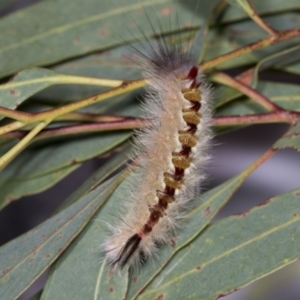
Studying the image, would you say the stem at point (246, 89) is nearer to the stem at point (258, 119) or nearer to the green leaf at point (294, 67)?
the stem at point (258, 119)

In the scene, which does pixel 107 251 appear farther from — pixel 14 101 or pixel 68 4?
pixel 68 4

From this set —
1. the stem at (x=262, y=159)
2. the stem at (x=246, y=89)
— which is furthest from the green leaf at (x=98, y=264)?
the stem at (x=246, y=89)

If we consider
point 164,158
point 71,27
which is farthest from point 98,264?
point 71,27

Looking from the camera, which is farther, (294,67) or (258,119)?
(294,67)

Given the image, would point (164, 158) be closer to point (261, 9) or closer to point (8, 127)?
point (8, 127)

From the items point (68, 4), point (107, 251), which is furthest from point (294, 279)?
point (68, 4)

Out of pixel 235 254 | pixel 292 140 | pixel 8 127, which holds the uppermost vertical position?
pixel 8 127
